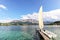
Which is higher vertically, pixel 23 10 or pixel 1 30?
pixel 23 10

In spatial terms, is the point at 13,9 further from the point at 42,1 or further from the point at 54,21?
the point at 54,21

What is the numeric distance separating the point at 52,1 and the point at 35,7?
83 centimetres

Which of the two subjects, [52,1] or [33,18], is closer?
[52,1]

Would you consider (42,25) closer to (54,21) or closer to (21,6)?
(54,21)

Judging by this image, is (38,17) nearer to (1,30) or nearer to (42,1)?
(42,1)

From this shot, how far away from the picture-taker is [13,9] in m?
5.35

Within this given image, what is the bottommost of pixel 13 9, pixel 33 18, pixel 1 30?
pixel 1 30

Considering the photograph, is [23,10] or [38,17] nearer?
[23,10]

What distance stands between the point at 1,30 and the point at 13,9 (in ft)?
6.59

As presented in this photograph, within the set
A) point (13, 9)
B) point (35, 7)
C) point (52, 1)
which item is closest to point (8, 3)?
point (13, 9)

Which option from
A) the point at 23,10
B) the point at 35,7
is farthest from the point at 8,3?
the point at 35,7

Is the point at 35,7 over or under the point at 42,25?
over

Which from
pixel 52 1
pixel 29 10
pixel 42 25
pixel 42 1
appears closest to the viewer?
pixel 52 1

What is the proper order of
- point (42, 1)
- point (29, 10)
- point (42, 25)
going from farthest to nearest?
point (42, 25)
point (29, 10)
point (42, 1)
